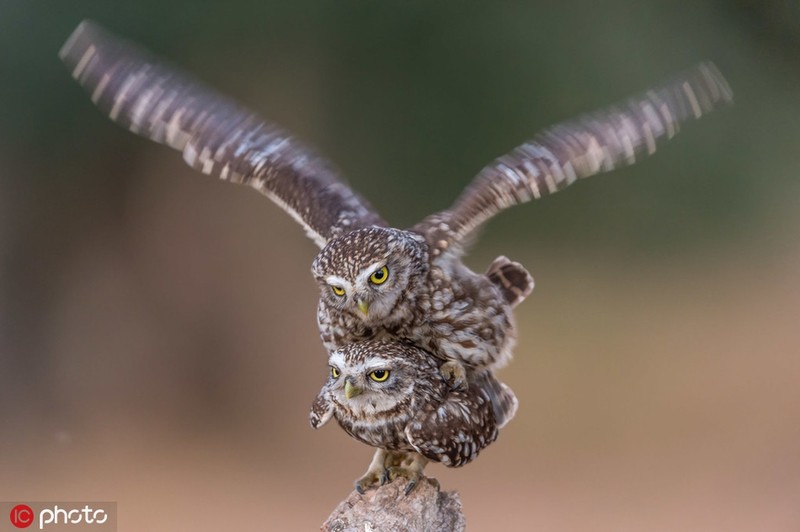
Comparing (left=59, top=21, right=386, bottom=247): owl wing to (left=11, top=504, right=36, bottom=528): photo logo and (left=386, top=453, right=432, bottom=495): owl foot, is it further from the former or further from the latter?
(left=11, top=504, right=36, bottom=528): photo logo

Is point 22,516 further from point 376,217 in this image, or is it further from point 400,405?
point 400,405

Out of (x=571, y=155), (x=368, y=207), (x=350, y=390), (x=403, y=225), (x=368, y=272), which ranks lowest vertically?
(x=350, y=390)

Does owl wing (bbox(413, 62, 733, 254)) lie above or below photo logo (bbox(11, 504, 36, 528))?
below

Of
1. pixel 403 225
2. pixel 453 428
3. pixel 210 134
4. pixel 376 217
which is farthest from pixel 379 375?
pixel 403 225

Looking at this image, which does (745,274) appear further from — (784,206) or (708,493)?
(708,493)

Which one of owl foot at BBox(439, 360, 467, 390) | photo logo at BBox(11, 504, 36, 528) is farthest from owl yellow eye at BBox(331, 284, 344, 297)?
photo logo at BBox(11, 504, 36, 528)

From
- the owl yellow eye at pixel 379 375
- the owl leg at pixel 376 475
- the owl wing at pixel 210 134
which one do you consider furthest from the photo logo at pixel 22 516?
the owl yellow eye at pixel 379 375
